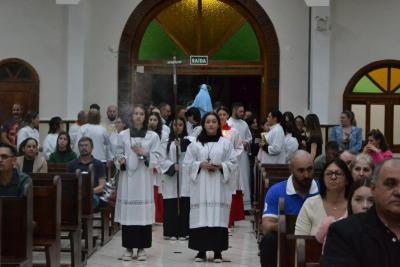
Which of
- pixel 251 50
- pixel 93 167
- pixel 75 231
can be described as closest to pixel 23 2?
pixel 251 50

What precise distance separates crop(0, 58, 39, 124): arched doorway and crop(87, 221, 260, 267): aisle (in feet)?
21.3

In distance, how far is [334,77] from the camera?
730 inches

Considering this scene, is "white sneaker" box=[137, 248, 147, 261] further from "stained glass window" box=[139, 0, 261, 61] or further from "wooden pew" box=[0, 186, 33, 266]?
"stained glass window" box=[139, 0, 261, 61]

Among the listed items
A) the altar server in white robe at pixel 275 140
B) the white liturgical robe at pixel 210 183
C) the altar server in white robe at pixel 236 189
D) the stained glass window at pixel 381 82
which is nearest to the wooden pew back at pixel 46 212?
the white liturgical robe at pixel 210 183

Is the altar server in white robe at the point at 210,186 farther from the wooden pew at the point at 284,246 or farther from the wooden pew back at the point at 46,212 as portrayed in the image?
the wooden pew at the point at 284,246

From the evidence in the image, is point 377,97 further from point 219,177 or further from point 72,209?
point 72,209

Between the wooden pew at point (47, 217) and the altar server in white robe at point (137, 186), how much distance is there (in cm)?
198

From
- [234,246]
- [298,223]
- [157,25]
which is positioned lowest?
[234,246]

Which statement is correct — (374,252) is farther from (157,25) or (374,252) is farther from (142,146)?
(157,25)

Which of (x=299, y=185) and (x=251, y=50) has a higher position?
(x=251, y=50)

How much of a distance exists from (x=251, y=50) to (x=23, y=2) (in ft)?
16.4

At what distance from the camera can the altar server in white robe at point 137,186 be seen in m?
10.7

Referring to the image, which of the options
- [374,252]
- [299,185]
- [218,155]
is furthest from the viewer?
[218,155]

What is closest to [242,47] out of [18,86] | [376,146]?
[18,86]
